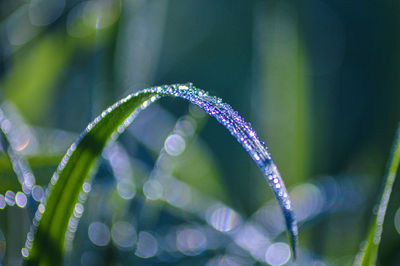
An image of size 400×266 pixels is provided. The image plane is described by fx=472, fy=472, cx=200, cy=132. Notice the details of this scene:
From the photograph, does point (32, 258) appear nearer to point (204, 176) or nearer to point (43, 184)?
point (43, 184)

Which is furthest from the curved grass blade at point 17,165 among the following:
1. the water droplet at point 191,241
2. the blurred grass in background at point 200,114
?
the water droplet at point 191,241

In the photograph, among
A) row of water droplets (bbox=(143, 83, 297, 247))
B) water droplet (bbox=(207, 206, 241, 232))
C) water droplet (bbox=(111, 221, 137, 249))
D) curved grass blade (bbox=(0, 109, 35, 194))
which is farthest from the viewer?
water droplet (bbox=(207, 206, 241, 232))

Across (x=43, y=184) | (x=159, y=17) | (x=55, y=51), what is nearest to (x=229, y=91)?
(x=159, y=17)

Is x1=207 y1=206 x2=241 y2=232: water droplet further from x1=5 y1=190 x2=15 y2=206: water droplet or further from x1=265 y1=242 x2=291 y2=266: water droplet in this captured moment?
x1=5 y1=190 x2=15 y2=206: water droplet

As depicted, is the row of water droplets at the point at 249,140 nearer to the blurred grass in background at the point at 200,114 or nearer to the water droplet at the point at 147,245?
the blurred grass in background at the point at 200,114

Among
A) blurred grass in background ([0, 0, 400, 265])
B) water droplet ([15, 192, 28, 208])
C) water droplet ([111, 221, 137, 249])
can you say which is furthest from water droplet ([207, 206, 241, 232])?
water droplet ([15, 192, 28, 208])

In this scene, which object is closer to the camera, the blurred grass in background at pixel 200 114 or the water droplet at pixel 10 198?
the water droplet at pixel 10 198
